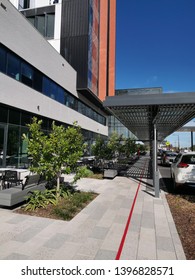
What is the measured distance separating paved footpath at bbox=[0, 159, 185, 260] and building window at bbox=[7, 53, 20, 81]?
33.1ft

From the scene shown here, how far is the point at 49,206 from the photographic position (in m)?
6.59

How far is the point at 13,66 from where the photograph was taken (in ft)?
44.2

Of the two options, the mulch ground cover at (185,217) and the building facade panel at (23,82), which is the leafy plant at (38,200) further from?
the building facade panel at (23,82)

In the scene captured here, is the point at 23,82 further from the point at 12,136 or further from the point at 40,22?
the point at 40,22

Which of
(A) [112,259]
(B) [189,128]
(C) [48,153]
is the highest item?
(B) [189,128]

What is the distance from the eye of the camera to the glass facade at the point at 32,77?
12797 mm

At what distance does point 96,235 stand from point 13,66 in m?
12.7

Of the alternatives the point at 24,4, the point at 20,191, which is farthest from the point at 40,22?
the point at 20,191

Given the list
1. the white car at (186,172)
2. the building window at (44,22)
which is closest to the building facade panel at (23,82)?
the building window at (44,22)

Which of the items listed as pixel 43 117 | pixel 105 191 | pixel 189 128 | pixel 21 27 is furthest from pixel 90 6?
pixel 189 128

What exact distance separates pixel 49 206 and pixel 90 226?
6.43 ft

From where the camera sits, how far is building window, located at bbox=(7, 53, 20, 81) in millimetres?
13031

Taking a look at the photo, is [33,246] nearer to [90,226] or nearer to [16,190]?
[90,226]

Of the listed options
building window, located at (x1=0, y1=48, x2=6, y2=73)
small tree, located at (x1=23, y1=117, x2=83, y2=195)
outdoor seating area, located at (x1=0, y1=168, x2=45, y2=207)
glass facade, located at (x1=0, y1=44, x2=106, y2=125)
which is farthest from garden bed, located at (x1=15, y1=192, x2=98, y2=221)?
glass facade, located at (x1=0, y1=44, x2=106, y2=125)
